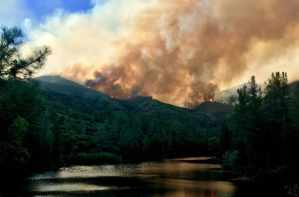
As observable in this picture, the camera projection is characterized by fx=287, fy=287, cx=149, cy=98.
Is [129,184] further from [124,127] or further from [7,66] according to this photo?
[124,127]

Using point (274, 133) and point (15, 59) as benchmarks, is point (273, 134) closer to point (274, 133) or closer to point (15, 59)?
point (274, 133)

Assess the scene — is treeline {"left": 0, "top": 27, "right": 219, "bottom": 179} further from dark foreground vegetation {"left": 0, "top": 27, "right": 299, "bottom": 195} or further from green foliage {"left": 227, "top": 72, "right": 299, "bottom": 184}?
green foliage {"left": 227, "top": 72, "right": 299, "bottom": 184}

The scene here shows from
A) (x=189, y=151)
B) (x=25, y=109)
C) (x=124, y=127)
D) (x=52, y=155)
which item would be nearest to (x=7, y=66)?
(x=25, y=109)

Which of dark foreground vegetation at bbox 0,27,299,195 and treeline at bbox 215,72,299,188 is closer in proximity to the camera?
dark foreground vegetation at bbox 0,27,299,195

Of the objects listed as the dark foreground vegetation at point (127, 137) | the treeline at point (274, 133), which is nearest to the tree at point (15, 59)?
the dark foreground vegetation at point (127, 137)

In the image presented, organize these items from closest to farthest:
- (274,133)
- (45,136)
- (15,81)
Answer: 1. (15,81)
2. (274,133)
3. (45,136)

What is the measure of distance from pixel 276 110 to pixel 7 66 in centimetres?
4697

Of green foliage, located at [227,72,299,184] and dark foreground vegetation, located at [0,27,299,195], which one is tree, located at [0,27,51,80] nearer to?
dark foreground vegetation, located at [0,27,299,195]

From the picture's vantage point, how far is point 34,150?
254 ft

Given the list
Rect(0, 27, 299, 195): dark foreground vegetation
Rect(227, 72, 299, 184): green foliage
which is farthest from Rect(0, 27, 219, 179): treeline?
Rect(227, 72, 299, 184): green foliage

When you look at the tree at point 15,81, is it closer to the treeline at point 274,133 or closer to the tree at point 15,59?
the tree at point 15,59

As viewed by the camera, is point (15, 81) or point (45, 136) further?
point (45, 136)

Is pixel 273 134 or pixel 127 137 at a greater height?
pixel 127 137

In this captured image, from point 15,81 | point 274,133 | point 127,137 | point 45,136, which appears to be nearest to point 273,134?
point 274,133
